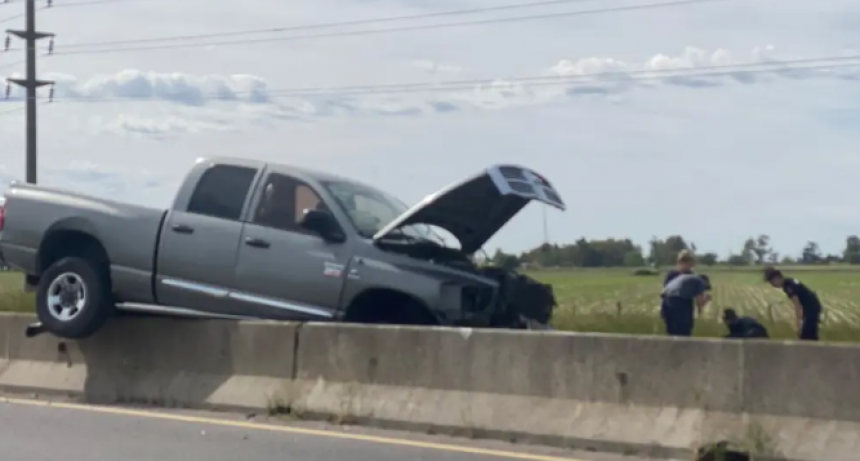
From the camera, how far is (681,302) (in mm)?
14453

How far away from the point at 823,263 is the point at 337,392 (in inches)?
1645

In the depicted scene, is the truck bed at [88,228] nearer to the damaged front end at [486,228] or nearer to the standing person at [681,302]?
the damaged front end at [486,228]

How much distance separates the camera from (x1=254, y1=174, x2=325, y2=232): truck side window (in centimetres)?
1209

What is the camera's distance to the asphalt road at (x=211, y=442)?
9.12m

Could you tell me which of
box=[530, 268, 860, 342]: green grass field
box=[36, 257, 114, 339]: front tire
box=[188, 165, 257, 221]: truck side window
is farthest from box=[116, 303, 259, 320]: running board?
box=[530, 268, 860, 342]: green grass field

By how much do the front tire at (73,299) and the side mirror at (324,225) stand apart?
6.73 ft

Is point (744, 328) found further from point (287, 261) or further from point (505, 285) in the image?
point (287, 261)

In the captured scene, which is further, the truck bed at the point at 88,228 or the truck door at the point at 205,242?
the truck bed at the point at 88,228

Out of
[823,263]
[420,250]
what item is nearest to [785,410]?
[420,250]

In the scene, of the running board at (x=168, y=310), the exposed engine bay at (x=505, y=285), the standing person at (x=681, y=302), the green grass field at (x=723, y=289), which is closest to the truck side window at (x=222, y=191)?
the running board at (x=168, y=310)

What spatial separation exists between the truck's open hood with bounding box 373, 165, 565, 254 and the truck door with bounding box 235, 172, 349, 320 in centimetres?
58

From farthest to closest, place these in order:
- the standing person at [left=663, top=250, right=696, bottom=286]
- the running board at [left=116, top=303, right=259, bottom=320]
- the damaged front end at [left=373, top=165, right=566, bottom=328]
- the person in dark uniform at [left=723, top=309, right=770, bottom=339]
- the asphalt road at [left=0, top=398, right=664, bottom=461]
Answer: the standing person at [left=663, top=250, right=696, bottom=286], the person in dark uniform at [left=723, top=309, right=770, bottom=339], the running board at [left=116, top=303, right=259, bottom=320], the damaged front end at [left=373, top=165, right=566, bottom=328], the asphalt road at [left=0, top=398, right=664, bottom=461]

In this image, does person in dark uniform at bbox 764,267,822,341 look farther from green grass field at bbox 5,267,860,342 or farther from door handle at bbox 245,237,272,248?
green grass field at bbox 5,267,860,342

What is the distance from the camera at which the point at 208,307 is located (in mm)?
12352
